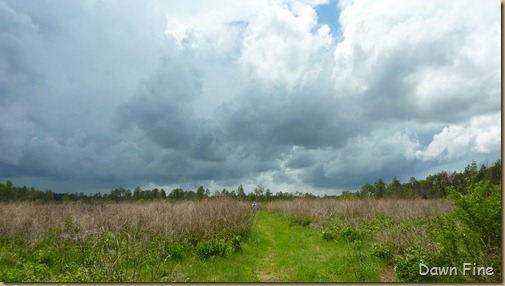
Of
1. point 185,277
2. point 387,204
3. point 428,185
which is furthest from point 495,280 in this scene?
point 428,185

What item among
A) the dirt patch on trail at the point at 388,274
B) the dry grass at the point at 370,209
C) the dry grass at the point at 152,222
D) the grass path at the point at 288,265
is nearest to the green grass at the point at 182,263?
the grass path at the point at 288,265

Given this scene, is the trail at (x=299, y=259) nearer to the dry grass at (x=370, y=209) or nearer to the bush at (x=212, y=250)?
the bush at (x=212, y=250)

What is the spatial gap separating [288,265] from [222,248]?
2.61 m

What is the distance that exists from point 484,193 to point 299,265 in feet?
20.8

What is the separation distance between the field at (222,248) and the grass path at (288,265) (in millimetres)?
35

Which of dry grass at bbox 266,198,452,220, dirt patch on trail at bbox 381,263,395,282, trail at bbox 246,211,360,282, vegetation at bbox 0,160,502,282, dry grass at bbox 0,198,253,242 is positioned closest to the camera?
vegetation at bbox 0,160,502,282

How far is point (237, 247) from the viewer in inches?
596

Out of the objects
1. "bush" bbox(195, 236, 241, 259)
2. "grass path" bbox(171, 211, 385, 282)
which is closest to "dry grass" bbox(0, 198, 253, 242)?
"bush" bbox(195, 236, 241, 259)

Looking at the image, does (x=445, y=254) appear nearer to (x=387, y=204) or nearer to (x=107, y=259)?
(x=107, y=259)

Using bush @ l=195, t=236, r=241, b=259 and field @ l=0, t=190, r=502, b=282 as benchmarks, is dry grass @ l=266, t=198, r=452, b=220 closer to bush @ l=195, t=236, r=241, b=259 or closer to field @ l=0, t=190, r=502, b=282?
field @ l=0, t=190, r=502, b=282

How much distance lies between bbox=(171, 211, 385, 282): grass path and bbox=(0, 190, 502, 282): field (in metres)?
0.04

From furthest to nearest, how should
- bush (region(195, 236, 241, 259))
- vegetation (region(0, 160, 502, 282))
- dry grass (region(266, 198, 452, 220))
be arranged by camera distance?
1. dry grass (region(266, 198, 452, 220))
2. bush (region(195, 236, 241, 259))
3. vegetation (region(0, 160, 502, 282))

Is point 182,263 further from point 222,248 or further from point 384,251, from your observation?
point 384,251

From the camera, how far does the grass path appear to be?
34.4 feet
